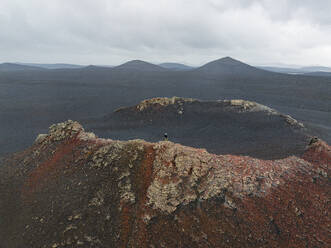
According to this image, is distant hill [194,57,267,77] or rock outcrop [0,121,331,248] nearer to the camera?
rock outcrop [0,121,331,248]

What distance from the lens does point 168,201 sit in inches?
347

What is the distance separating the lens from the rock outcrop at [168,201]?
319 inches

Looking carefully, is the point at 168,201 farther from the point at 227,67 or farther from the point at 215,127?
the point at 227,67

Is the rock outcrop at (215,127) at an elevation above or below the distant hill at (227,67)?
below

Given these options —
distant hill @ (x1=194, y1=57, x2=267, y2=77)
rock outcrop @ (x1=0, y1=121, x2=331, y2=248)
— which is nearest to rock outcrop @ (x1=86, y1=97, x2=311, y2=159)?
rock outcrop @ (x1=0, y1=121, x2=331, y2=248)

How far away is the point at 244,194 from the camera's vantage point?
8.88m

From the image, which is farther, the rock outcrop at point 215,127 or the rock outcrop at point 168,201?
the rock outcrop at point 215,127

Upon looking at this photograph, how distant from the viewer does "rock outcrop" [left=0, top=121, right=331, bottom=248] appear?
8.09 metres

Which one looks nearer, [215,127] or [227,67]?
[215,127]

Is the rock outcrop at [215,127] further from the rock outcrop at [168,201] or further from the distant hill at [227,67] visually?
the distant hill at [227,67]

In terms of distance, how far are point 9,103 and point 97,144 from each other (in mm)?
39259

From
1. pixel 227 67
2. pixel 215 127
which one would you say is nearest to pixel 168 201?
pixel 215 127

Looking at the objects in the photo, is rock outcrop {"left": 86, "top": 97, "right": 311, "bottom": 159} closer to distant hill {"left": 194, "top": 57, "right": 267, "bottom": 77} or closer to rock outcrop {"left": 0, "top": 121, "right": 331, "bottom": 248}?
rock outcrop {"left": 0, "top": 121, "right": 331, "bottom": 248}

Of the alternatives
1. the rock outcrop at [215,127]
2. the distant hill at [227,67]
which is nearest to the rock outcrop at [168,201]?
the rock outcrop at [215,127]
